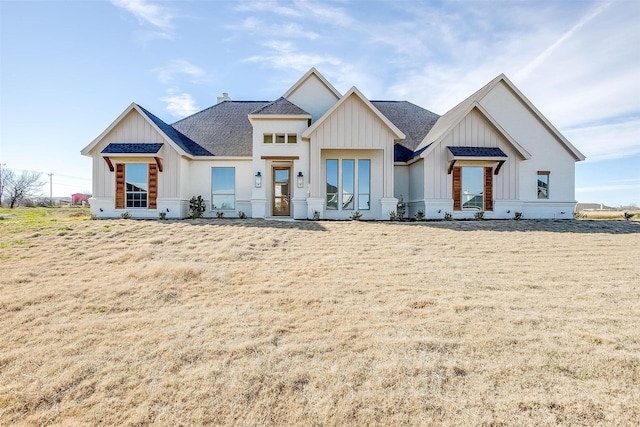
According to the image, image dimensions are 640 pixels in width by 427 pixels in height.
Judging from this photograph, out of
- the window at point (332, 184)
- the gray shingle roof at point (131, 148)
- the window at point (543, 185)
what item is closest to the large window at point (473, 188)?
the window at point (543, 185)

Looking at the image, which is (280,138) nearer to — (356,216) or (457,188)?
(356,216)

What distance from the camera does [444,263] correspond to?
25.7ft

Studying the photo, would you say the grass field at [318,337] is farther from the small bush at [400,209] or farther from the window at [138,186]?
the window at [138,186]

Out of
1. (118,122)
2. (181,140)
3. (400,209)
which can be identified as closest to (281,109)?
(181,140)

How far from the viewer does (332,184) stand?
15.1m

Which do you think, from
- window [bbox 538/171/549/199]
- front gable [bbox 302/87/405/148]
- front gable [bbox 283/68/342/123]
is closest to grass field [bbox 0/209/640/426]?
front gable [bbox 302/87/405/148]

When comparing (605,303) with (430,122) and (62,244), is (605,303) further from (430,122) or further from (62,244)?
(430,122)

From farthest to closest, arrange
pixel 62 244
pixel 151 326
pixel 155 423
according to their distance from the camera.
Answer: pixel 62 244
pixel 151 326
pixel 155 423

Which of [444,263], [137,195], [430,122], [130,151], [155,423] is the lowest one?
[155,423]

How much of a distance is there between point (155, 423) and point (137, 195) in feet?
45.5

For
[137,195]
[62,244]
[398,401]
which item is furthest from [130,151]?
[398,401]

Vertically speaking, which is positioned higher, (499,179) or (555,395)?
(499,179)

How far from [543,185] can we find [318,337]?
631 inches

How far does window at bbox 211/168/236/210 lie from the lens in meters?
15.9
